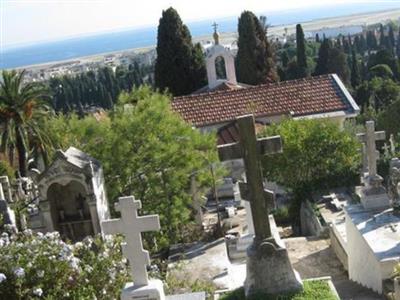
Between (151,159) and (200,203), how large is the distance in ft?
8.39

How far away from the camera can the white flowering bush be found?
25.9 feet

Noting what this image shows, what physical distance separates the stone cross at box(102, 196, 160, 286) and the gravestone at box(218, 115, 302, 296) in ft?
4.85

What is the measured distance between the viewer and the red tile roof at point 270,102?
24.6 meters

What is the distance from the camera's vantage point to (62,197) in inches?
626

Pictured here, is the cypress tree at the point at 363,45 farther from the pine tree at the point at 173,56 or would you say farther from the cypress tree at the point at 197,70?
the pine tree at the point at 173,56

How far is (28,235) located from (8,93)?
48.9 ft

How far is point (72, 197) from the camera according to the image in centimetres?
1588

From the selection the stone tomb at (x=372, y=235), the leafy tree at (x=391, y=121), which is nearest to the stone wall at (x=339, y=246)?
the stone tomb at (x=372, y=235)

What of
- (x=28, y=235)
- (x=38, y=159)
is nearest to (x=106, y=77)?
(x=38, y=159)

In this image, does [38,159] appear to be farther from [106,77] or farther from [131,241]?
[106,77]

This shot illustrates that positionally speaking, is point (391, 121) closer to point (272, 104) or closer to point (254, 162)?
point (272, 104)

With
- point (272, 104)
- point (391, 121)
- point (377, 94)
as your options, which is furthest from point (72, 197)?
point (377, 94)

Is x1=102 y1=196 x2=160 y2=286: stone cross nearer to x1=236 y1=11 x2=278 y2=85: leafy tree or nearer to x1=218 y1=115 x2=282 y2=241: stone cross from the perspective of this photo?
x1=218 y1=115 x2=282 y2=241: stone cross

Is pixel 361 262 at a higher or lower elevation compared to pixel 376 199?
lower
